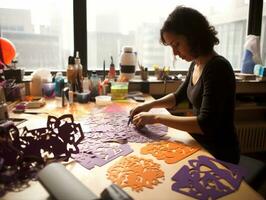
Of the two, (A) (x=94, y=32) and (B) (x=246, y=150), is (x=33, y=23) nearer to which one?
(A) (x=94, y=32)

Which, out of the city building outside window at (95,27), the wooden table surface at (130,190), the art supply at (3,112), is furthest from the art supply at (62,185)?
the city building outside window at (95,27)

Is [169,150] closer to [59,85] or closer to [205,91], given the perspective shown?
[205,91]

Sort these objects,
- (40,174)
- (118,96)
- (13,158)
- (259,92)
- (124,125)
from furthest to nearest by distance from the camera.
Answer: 1. (259,92)
2. (118,96)
3. (124,125)
4. (13,158)
5. (40,174)

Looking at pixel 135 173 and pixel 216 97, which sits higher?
pixel 216 97

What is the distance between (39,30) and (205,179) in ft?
6.09

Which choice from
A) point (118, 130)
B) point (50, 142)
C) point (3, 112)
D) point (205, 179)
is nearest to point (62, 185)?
point (50, 142)

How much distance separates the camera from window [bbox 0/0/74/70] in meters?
2.09

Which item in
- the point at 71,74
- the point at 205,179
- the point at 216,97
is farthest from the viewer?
the point at 71,74

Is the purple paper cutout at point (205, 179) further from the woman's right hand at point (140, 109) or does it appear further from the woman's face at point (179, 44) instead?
the woman's face at point (179, 44)

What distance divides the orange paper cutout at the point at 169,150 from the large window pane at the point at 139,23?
1.38m

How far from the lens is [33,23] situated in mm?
2139

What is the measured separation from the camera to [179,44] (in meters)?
1.38

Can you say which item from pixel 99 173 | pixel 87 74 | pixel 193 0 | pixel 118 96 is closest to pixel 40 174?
pixel 99 173

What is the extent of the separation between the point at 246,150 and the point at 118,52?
4.62 feet
